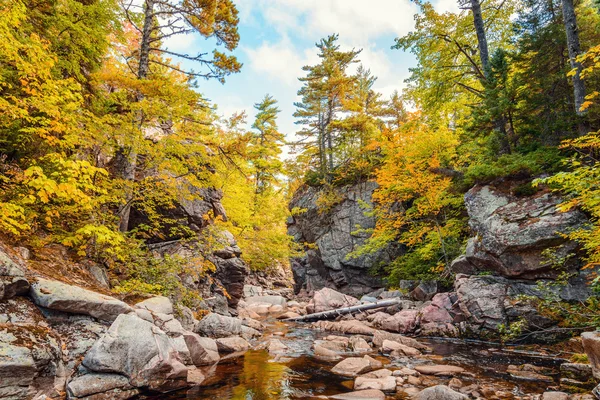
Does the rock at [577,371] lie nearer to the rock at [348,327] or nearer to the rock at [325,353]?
the rock at [325,353]

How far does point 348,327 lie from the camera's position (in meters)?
13.4

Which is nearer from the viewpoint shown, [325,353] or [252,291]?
[325,353]

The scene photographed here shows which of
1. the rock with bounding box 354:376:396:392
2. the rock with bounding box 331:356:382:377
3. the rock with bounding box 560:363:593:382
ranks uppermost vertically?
the rock with bounding box 560:363:593:382

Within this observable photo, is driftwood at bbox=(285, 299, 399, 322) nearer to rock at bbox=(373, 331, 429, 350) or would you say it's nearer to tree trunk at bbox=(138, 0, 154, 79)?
rock at bbox=(373, 331, 429, 350)

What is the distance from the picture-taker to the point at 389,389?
20.8 feet

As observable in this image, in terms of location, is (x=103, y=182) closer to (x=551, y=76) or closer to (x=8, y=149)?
(x=8, y=149)

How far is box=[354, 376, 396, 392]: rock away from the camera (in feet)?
21.0

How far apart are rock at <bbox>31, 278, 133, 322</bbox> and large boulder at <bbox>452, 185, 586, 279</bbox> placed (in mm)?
11779

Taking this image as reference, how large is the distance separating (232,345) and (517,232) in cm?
1035

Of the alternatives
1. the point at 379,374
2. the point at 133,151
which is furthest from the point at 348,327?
the point at 133,151

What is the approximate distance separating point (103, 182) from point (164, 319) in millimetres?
4517

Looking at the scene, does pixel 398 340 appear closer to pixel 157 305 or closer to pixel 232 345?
pixel 232 345

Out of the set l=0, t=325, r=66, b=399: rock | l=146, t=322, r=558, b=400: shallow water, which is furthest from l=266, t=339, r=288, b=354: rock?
l=0, t=325, r=66, b=399: rock

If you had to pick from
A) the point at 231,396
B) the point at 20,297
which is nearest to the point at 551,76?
the point at 231,396
